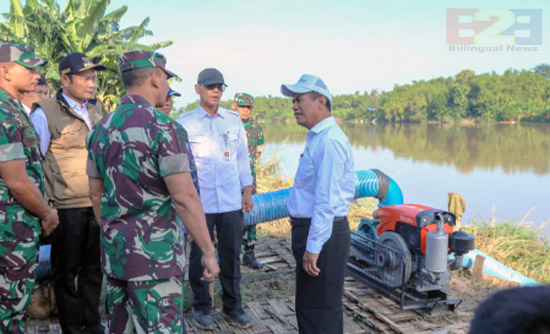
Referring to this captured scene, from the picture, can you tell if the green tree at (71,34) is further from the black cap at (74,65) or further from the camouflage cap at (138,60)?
the camouflage cap at (138,60)

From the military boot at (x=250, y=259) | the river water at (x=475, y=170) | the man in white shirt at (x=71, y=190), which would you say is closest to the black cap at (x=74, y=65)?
the man in white shirt at (x=71, y=190)

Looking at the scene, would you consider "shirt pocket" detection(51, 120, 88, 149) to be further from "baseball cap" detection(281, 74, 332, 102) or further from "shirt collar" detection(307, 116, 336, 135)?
"shirt collar" detection(307, 116, 336, 135)

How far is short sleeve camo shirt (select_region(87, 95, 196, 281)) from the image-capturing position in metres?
2.09

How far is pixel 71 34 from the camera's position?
12570 millimetres

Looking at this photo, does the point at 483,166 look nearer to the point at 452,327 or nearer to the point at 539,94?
the point at 452,327

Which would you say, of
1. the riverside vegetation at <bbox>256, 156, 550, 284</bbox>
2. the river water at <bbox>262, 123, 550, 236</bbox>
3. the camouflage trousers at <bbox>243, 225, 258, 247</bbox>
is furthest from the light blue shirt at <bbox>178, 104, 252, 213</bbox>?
the river water at <bbox>262, 123, 550, 236</bbox>

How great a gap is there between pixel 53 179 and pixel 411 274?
3.23 meters

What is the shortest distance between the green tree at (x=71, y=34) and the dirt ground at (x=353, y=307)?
30.8 ft

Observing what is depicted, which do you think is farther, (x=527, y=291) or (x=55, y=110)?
(x=55, y=110)

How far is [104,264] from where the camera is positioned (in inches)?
90.2

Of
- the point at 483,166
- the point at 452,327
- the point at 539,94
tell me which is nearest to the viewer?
the point at 452,327

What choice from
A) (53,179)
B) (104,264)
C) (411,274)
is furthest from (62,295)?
(411,274)

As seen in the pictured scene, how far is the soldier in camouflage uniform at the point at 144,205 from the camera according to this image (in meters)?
2.10

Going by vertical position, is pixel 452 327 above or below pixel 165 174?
below
